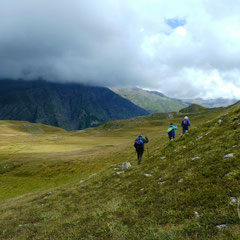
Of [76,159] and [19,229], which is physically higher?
[19,229]

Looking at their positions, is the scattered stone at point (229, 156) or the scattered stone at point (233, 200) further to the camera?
the scattered stone at point (229, 156)

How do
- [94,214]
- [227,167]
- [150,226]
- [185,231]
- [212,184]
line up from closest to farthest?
[185,231] → [150,226] → [212,184] → [227,167] → [94,214]

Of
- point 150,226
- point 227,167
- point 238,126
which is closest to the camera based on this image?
point 150,226

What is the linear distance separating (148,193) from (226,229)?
5952 millimetres

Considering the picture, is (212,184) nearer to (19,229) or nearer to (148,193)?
(148,193)

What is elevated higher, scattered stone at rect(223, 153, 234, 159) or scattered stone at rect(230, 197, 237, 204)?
scattered stone at rect(223, 153, 234, 159)

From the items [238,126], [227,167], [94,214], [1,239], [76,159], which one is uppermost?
[238,126]

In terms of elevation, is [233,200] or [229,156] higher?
[229,156]

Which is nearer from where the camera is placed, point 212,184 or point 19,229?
point 212,184

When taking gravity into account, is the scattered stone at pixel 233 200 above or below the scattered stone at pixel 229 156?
below

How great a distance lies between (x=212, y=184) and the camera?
846 centimetres

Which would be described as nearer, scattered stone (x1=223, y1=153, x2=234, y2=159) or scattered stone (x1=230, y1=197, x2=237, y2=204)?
scattered stone (x1=230, y1=197, x2=237, y2=204)

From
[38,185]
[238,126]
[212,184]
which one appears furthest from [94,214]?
[38,185]

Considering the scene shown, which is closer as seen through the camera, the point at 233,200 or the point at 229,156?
the point at 233,200
